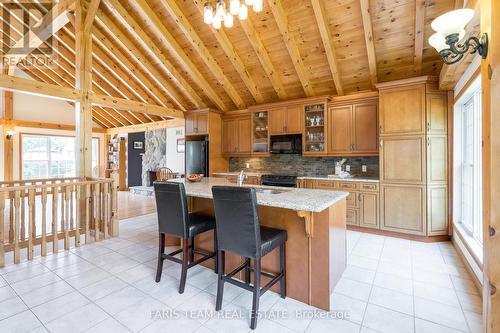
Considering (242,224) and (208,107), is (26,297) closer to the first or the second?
(242,224)

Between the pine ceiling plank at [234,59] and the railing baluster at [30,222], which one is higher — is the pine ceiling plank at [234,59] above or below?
above

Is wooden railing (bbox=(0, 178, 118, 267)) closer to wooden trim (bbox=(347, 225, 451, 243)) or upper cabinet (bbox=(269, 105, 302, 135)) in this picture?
upper cabinet (bbox=(269, 105, 302, 135))

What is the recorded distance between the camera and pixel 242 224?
1948 mm

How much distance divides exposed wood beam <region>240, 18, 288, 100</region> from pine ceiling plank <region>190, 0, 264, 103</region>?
46cm

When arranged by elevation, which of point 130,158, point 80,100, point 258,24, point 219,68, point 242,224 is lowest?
point 242,224

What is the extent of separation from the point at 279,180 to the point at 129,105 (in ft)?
12.1

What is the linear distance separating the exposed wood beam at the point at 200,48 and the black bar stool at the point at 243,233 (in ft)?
11.7

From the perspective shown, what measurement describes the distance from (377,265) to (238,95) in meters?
4.56

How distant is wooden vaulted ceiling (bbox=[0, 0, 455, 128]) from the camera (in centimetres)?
360

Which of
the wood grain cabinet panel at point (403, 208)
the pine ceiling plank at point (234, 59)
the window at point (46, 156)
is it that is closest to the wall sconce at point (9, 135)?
the window at point (46, 156)

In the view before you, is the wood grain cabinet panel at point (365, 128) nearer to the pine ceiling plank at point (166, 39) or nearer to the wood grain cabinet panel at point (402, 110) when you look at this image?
the wood grain cabinet panel at point (402, 110)

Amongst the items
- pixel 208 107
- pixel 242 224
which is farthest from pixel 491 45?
pixel 208 107

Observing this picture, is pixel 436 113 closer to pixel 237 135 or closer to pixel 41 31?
pixel 237 135

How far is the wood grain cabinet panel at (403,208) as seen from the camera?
3783mm
